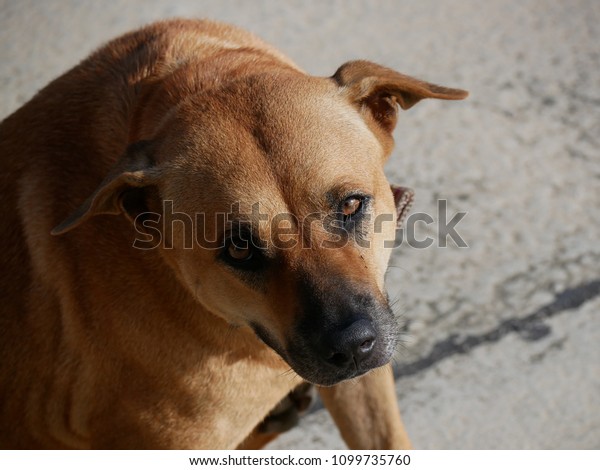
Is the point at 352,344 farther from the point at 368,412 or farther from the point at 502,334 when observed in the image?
the point at 502,334

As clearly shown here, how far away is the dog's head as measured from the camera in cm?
247

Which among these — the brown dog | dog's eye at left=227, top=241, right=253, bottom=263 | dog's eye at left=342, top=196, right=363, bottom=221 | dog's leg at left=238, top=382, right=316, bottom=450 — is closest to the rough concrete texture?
dog's leg at left=238, top=382, right=316, bottom=450

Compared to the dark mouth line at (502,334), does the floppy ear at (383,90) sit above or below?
above

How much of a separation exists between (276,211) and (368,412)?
1.21m

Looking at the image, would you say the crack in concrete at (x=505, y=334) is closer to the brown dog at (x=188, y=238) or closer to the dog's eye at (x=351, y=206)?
the brown dog at (x=188, y=238)

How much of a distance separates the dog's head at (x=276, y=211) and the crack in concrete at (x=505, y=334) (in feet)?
3.63

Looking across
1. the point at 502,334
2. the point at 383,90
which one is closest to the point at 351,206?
the point at 383,90

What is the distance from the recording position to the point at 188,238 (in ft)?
8.61

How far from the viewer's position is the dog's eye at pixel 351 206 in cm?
257

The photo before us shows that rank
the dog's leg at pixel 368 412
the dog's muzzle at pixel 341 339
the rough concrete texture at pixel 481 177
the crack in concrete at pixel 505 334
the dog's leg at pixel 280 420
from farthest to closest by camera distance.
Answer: the crack in concrete at pixel 505 334
the rough concrete texture at pixel 481 177
the dog's leg at pixel 280 420
the dog's leg at pixel 368 412
the dog's muzzle at pixel 341 339

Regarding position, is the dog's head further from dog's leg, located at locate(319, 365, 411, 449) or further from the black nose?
dog's leg, located at locate(319, 365, 411, 449)

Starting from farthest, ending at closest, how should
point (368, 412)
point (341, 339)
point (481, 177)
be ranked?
point (481, 177), point (368, 412), point (341, 339)

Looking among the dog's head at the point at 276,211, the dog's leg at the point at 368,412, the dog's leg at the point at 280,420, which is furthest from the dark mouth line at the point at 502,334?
the dog's head at the point at 276,211
